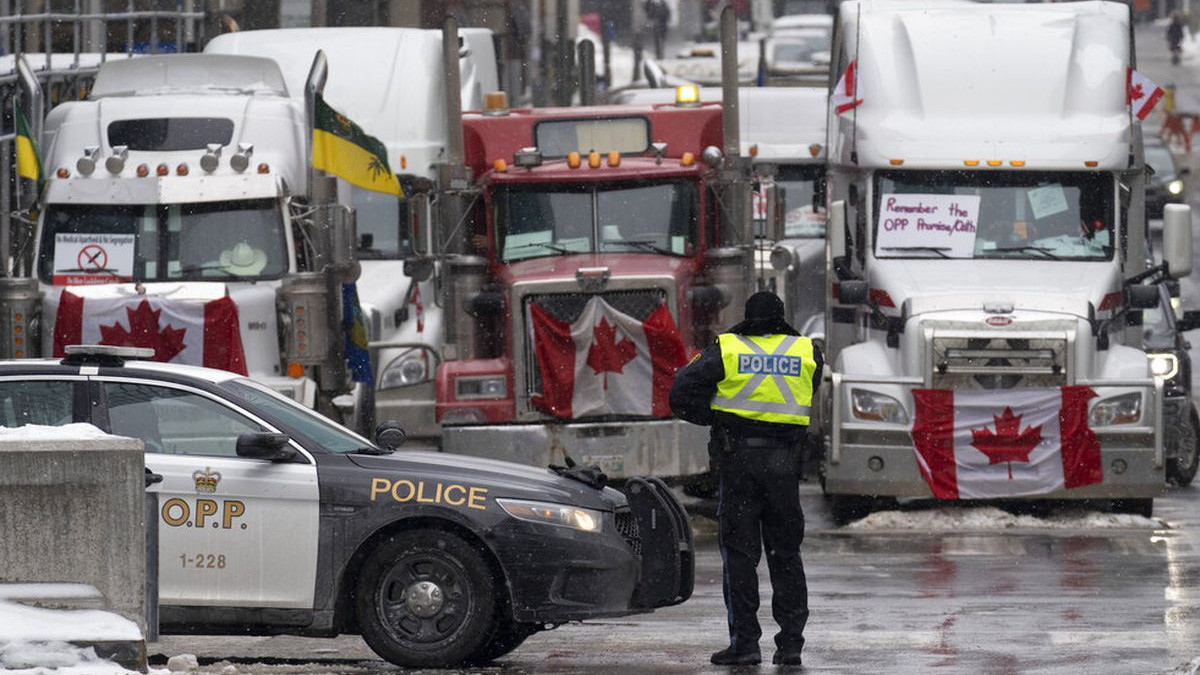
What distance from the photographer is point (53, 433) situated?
9.47 m

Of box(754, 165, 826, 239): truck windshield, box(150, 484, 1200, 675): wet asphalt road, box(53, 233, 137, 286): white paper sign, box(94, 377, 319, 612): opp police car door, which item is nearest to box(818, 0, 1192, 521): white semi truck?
box(150, 484, 1200, 675): wet asphalt road

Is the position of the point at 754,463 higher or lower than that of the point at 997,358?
higher

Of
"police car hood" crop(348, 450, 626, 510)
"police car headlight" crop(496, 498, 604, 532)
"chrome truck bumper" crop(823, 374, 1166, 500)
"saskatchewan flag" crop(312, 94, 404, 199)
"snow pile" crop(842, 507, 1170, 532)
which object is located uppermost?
"saskatchewan flag" crop(312, 94, 404, 199)

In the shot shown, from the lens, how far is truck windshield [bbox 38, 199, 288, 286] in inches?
665

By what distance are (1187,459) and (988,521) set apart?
3734 millimetres

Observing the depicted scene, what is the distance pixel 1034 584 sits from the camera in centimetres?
1366

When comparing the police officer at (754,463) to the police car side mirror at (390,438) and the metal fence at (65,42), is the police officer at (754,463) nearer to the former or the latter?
the police car side mirror at (390,438)

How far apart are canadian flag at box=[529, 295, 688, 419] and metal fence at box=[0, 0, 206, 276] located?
15.8 ft

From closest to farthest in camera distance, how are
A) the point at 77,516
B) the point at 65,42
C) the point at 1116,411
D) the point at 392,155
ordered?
the point at 77,516
the point at 1116,411
the point at 392,155
the point at 65,42

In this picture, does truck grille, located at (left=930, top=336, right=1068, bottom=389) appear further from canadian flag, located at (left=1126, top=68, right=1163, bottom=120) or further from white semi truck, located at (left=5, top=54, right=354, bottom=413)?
white semi truck, located at (left=5, top=54, right=354, bottom=413)

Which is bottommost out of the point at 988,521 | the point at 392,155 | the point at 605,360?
the point at 988,521

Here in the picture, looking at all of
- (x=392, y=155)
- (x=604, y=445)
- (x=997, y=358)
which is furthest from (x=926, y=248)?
(x=392, y=155)

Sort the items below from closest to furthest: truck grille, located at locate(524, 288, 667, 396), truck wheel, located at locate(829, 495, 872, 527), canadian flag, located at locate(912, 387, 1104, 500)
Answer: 1. truck grille, located at locate(524, 288, 667, 396)
2. canadian flag, located at locate(912, 387, 1104, 500)
3. truck wheel, located at locate(829, 495, 872, 527)

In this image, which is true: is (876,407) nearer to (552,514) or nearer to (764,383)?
(764,383)
